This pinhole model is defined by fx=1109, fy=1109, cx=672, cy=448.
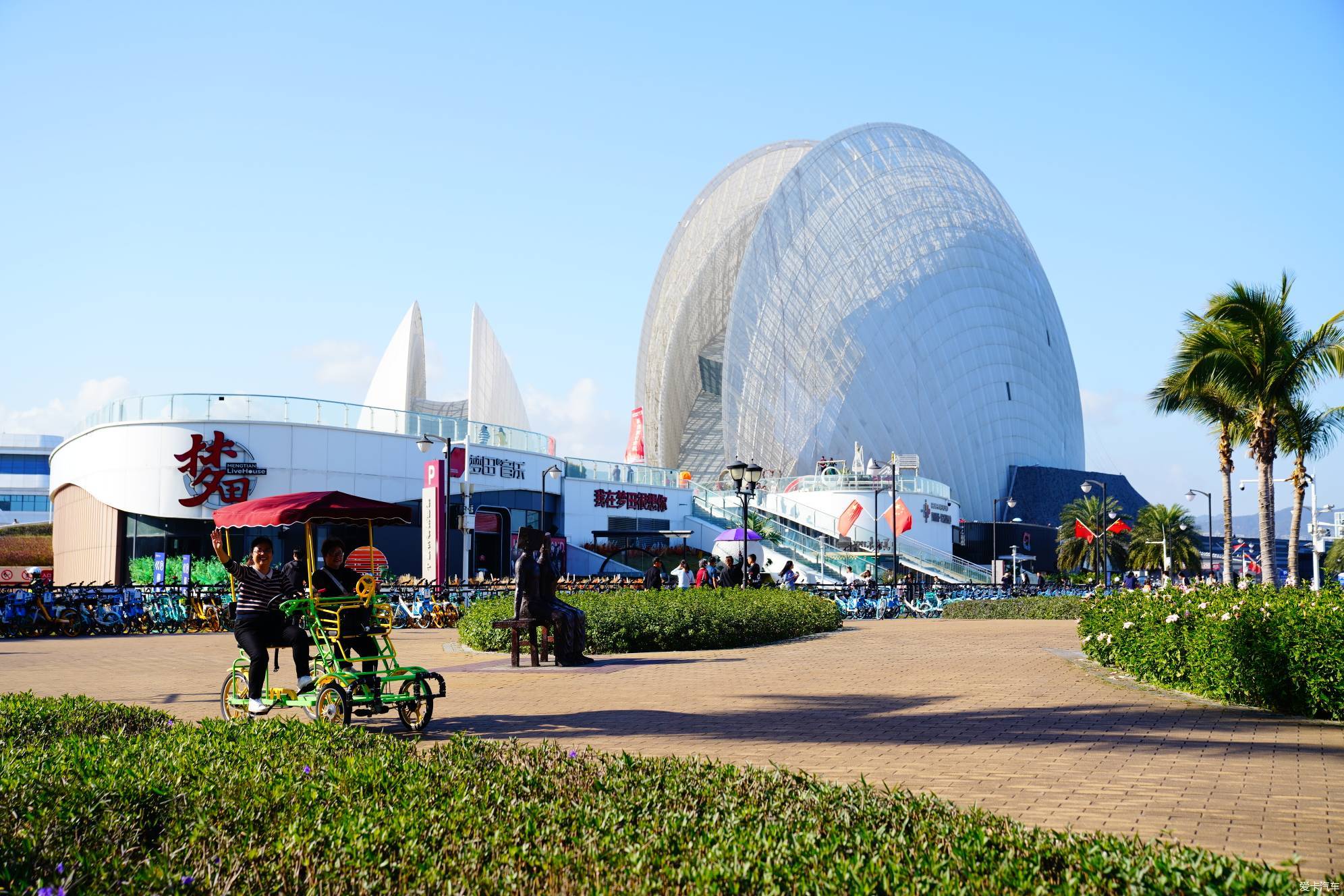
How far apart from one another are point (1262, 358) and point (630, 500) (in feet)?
103

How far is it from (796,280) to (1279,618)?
52.5 metres

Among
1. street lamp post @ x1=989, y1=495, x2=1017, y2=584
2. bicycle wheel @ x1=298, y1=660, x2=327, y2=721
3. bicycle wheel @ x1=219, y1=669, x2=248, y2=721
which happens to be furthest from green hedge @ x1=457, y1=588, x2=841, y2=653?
street lamp post @ x1=989, y1=495, x2=1017, y2=584

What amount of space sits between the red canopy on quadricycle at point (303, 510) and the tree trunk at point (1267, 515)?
15406 mm

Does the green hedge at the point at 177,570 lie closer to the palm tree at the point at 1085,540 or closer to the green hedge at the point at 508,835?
the green hedge at the point at 508,835

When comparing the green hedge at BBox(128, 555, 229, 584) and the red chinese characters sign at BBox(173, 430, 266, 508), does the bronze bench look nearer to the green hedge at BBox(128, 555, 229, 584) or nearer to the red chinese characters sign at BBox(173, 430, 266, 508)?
the green hedge at BBox(128, 555, 229, 584)

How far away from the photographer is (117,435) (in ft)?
112

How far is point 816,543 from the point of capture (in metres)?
48.3

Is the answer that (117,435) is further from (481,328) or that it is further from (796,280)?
(796,280)

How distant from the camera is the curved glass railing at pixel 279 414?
3366 cm

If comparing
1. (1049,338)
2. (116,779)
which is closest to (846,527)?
(1049,338)

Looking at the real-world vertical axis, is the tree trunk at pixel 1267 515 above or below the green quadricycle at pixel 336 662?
above

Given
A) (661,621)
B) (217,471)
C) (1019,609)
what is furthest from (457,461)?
(661,621)

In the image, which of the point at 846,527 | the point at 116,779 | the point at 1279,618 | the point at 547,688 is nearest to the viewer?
the point at 116,779

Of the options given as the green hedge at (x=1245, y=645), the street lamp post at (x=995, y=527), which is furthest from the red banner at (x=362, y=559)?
the street lamp post at (x=995, y=527)
